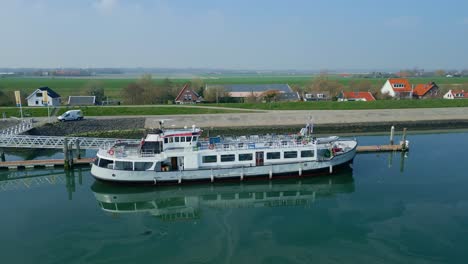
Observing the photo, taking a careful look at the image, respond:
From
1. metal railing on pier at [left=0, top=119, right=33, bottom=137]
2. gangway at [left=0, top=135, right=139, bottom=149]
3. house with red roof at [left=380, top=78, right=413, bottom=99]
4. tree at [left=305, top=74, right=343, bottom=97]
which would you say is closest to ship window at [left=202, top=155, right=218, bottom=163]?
gangway at [left=0, top=135, right=139, bottom=149]

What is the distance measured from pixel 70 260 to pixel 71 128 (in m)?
36.9

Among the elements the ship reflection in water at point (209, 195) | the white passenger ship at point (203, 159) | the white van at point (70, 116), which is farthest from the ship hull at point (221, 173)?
the white van at point (70, 116)

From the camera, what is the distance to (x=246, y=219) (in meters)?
25.7

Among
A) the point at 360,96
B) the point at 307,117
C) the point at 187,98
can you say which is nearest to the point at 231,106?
the point at 187,98

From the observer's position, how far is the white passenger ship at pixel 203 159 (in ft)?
101

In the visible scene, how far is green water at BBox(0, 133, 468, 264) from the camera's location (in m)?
20.9

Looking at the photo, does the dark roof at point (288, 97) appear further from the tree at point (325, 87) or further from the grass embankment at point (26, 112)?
the grass embankment at point (26, 112)

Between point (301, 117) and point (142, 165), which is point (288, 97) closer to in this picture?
point (301, 117)

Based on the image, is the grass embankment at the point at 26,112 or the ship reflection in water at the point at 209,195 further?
the grass embankment at the point at 26,112

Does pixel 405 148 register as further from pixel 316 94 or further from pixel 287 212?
pixel 316 94

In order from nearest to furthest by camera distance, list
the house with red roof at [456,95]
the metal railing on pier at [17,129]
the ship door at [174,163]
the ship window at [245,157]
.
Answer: the ship door at [174,163], the ship window at [245,157], the metal railing on pier at [17,129], the house with red roof at [456,95]

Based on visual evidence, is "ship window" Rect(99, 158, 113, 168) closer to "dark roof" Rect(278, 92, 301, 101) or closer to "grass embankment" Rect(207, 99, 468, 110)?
"grass embankment" Rect(207, 99, 468, 110)

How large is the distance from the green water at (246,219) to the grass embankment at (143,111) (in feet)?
91.3

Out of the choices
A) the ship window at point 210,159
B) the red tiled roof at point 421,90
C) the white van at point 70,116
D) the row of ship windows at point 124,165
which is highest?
the red tiled roof at point 421,90
